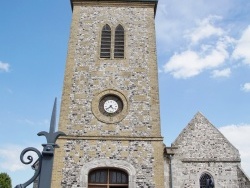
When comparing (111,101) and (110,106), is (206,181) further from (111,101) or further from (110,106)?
(111,101)

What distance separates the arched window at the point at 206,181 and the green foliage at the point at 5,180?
49.8 feet

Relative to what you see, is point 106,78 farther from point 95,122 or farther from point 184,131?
point 184,131

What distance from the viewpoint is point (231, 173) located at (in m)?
16.0

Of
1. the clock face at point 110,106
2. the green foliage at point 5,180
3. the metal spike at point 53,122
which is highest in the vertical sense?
the clock face at point 110,106

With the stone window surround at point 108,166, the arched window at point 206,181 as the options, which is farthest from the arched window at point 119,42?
the arched window at point 206,181

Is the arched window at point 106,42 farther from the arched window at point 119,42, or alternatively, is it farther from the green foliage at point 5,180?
the green foliage at point 5,180

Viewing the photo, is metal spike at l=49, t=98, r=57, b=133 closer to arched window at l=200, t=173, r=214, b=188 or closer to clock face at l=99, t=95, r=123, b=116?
clock face at l=99, t=95, r=123, b=116

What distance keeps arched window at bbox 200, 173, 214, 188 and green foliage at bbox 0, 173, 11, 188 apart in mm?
15182

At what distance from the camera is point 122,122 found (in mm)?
14969

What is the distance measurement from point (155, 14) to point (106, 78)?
6304 mm

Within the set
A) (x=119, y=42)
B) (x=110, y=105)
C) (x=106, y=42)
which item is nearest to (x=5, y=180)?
(x=110, y=105)

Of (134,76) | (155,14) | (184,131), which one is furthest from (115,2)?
(184,131)

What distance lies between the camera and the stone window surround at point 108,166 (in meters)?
13.5

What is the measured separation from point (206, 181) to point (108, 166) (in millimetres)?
5582
